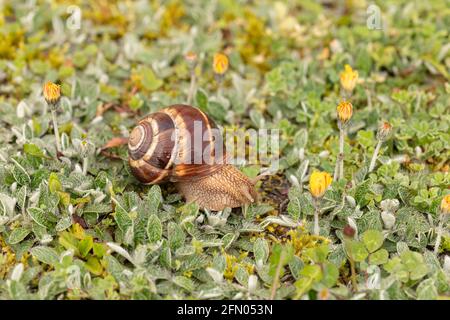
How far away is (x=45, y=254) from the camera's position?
14.6ft

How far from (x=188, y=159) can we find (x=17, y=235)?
1376mm

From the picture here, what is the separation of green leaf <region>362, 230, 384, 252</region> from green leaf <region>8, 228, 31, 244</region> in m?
2.49

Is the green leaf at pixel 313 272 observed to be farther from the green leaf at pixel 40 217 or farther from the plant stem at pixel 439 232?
the green leaf at pixel 40 217

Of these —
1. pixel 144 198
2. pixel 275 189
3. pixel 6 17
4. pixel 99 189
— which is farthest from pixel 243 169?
pixel 6 17

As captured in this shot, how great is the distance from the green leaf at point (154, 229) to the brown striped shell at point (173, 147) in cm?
39

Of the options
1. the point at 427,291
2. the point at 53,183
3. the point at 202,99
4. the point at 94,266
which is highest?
the point at 202,99

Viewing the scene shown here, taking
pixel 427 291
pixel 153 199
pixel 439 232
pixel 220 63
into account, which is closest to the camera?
pixel 427 291

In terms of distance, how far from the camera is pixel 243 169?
17.1ft

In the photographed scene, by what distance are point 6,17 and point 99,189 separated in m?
3.22

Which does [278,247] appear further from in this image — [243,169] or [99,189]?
[99,189]

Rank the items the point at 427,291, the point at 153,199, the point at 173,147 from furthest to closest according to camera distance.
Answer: the point at 153,199
the point at 173,147
the point at 427,291

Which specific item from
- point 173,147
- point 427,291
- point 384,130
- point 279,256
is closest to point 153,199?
point 173,147

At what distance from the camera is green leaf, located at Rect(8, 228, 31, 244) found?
14.9 ft

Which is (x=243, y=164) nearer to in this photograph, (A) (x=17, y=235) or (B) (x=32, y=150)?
→ (B) (x=32, y=150)
